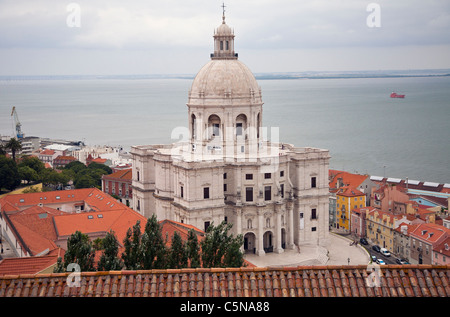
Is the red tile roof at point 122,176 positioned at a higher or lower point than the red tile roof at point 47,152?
higher

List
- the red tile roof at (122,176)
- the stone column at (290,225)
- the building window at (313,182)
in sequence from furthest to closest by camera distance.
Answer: the red tile roof at (122,176) → the building window at (313,182) → the stone column at (290,225)

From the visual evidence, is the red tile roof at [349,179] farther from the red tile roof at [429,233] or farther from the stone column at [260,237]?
the stone column at [260,237]

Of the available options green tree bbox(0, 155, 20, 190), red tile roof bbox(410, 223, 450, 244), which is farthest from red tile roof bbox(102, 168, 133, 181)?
red tile roof bbox(410, 223, 450, 244)

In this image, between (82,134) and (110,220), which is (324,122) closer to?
(82,134)

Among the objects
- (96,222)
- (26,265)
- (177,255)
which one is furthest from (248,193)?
(26,265)

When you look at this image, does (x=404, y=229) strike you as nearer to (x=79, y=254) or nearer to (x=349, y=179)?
(x=349, y=179)

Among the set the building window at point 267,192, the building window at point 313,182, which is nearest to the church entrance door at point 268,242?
the building window at point 267,192
